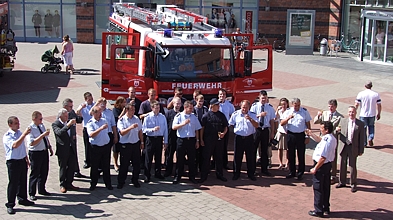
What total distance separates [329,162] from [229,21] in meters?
23.4

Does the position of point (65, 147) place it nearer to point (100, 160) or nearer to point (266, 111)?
point (100, 160)

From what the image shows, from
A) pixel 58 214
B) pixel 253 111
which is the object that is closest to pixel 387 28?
pixel 253 111

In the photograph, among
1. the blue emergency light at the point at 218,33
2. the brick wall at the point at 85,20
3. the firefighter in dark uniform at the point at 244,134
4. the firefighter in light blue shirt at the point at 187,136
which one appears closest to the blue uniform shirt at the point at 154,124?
the firefighter in light blue shirt at the point at 187,136

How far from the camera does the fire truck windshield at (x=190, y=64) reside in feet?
43.3

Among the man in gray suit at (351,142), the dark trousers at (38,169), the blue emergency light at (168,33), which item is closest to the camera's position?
the dark trousers at (38,169)

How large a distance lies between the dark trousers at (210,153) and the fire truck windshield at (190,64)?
2.50 metres

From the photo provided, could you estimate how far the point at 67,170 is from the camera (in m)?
10.3

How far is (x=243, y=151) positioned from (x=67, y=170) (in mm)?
3364

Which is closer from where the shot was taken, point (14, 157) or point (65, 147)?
point (14, 157)

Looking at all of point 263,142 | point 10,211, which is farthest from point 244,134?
point 10,211

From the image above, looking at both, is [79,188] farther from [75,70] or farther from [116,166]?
[75,70]

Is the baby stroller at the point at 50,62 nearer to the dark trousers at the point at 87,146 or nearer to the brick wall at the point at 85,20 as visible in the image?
the brick wall at the point at 85,20

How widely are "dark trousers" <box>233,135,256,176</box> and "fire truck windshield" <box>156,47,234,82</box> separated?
2648 mm

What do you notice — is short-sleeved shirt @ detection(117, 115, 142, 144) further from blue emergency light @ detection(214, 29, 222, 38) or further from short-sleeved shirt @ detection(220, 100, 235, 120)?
blue emergency light @ detection(214, 29, 222, 38)
